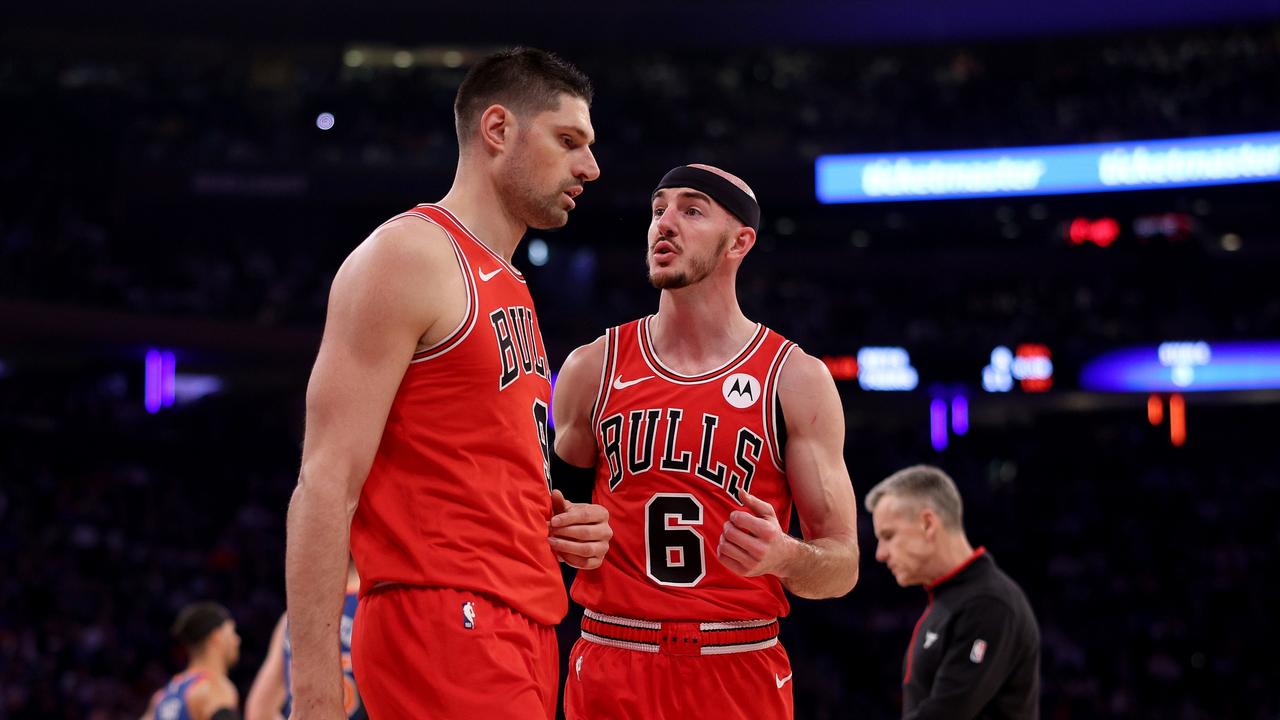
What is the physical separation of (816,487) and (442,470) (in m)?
1.46

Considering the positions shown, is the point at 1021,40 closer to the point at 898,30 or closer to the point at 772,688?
the point at 898,30

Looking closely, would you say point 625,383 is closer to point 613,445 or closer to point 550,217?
point 613,445

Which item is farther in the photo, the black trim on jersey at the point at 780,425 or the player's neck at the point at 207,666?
the player's neck at the point at 207,666

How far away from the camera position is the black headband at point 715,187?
439 cm

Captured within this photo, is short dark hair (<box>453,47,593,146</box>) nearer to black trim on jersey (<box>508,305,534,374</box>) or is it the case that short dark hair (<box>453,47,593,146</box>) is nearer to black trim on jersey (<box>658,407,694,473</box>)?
black trim on jersey (<box>508,305,534,374</box>)

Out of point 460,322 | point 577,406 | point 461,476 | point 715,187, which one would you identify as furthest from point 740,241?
point 461,476

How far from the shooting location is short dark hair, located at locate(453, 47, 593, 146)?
10.9ft

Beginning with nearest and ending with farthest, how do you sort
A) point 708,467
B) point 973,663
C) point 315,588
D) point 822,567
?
point 315,588 → point 822,567 → point 708,467 → point 973,663

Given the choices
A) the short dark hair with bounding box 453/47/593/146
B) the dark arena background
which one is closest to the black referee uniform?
the short dark hair with bounding box 453/47/593/146

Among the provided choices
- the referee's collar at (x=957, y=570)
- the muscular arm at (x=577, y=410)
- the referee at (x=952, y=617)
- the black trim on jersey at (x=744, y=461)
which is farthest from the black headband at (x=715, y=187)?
the referee's collar at (x=957, y=570)

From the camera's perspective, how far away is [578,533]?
3.29m

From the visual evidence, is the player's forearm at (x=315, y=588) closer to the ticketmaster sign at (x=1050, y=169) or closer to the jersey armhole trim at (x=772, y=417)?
the jersey armhole trim at (x=772, y=417)

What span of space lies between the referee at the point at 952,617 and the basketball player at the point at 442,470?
2.60 m

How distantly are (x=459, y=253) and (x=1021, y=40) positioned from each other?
23.8 meters
